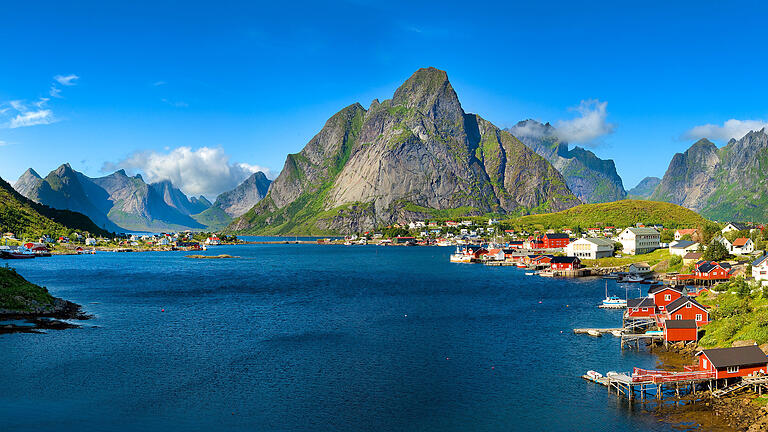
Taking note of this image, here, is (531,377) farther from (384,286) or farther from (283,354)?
(384,286)

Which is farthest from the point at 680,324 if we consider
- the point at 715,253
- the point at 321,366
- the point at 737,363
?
the point at 715,253

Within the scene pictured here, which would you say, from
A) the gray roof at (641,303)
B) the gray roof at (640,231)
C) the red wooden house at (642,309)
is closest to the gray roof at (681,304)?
the red wooden house at (642,309)

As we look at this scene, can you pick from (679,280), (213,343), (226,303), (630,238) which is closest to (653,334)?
(213,343)

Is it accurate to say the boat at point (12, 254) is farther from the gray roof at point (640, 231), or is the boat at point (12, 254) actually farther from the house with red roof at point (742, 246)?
the house with red roof at point (742, 246)

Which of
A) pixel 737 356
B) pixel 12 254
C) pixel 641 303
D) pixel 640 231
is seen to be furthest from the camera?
pixel 12 254

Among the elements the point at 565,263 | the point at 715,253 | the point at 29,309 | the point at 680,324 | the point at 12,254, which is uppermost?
the point at 715,253

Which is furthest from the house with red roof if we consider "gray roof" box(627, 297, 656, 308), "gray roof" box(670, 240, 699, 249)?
"gray roof" box(627, 297, 656, 308)

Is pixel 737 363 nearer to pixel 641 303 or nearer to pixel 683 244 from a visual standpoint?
pixel 641 303
